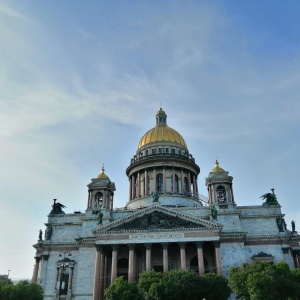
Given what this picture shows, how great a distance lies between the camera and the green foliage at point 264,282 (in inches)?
1178

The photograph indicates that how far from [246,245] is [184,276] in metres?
14.9

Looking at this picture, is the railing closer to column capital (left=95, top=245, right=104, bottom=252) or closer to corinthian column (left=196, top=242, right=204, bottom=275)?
corinthian column (left=196, top=242, right=204, bottom=275)

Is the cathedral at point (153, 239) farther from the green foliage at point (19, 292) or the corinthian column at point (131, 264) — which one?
the green foliage at point (19, 292)

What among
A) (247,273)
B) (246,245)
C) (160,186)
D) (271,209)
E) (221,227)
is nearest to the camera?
(247,273)

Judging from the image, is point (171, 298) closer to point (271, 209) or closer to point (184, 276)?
point (184, 276)

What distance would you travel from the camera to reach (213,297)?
3369 cm

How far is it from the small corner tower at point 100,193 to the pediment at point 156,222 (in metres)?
7.50

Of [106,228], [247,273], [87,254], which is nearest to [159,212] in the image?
[106,228]

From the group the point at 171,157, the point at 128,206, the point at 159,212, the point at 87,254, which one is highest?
the point at 171,157

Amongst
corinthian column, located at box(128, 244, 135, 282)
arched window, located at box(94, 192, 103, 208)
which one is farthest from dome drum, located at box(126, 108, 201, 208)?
corinthian column, located at box(128, 244, 135, 282)

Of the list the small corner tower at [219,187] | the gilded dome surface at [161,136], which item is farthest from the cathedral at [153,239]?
the gilded dome surface at [161,136]

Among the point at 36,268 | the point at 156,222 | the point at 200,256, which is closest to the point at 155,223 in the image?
the point at 156,222

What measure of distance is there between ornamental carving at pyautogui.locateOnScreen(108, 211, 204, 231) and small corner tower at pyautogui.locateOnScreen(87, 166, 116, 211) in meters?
8.01

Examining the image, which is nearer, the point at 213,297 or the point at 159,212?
the point at 213,297
